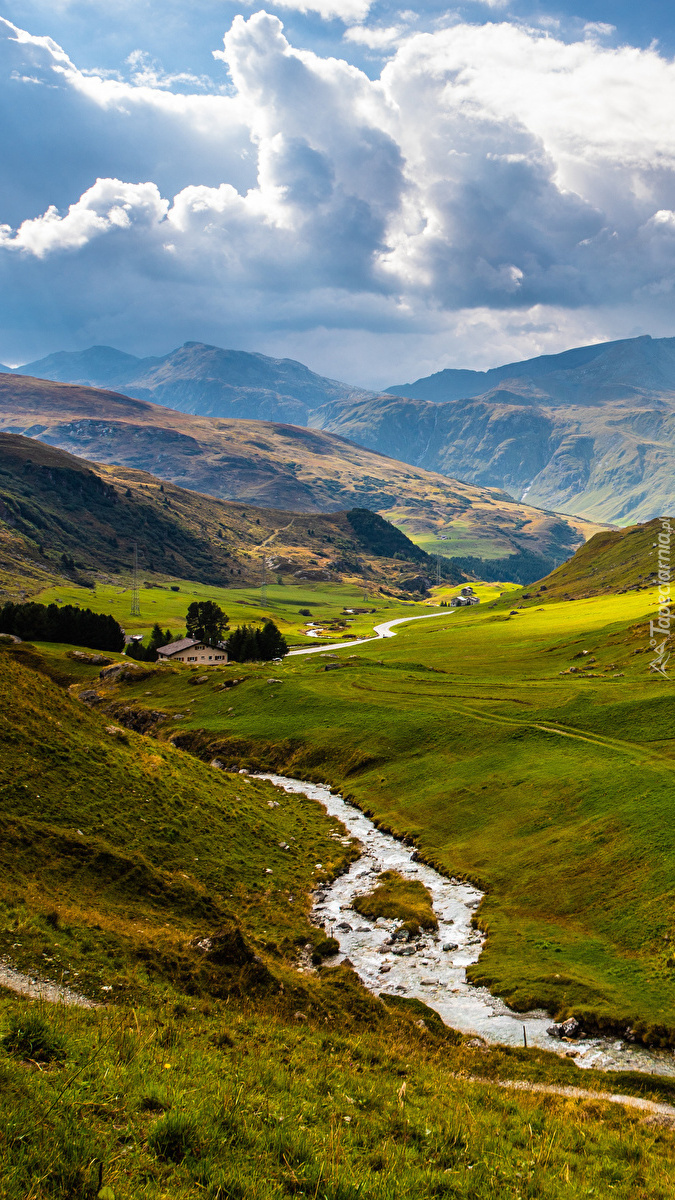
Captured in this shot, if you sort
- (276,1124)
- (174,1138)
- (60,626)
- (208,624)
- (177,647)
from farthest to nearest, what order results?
(208,624)
(177,647)
(60,626)
(276,1124)
(174,1138)

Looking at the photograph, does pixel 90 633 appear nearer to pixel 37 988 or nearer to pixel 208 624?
pixel 208 624

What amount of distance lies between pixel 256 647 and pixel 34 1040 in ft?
502

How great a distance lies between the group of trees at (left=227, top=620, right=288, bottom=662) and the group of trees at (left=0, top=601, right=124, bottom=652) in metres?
30.2

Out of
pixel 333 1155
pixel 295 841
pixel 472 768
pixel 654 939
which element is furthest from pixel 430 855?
pixel 333 1155

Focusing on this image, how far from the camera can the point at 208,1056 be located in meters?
16.9

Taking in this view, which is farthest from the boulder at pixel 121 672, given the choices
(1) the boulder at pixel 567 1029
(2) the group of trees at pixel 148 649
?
(1) the boulder at pixel 567 1029

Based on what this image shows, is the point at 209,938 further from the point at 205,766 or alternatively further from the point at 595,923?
the point at 205,766

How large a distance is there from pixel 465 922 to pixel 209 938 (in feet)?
71.7

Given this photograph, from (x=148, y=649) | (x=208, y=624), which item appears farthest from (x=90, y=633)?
(x=208, y=624)

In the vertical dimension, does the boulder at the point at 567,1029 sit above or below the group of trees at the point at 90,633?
below

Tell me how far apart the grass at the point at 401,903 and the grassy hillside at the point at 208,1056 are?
201 inches

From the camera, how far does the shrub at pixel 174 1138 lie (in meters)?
10.8

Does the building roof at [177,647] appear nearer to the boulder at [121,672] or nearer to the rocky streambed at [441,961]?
the boulder at [121,672]

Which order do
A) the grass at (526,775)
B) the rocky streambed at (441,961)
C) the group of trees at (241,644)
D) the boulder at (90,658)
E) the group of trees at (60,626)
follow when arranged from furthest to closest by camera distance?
the group of trees at (241,644) < the group of trees at (60,626) < the boulder at (90,658) < the grass at (526,775) < the rocky streambed at (441,961)
